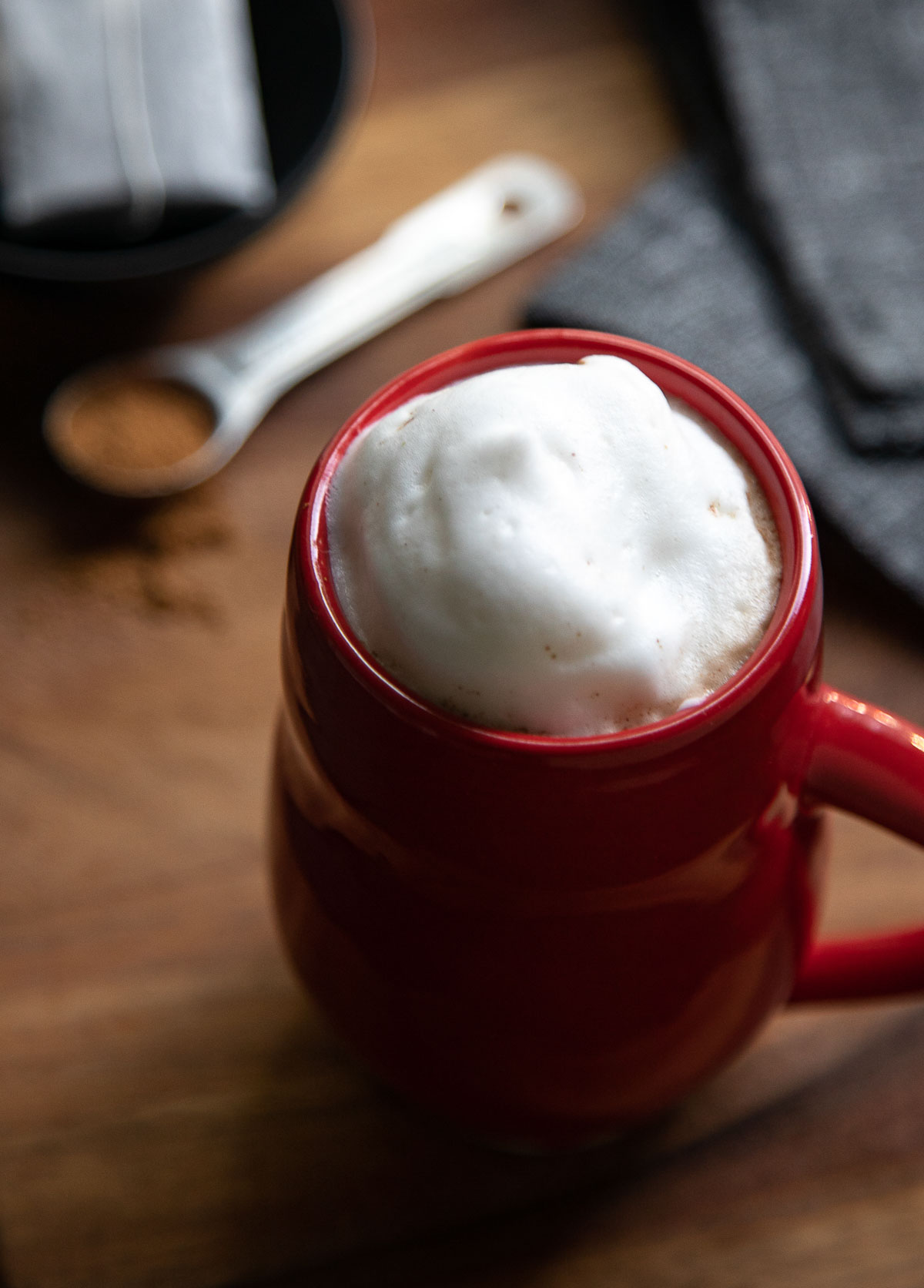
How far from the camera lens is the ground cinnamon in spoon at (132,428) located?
25.6 inches

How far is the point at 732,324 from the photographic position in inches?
26.7

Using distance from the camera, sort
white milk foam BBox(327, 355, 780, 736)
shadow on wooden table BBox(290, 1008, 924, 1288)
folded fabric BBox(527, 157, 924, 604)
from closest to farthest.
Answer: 1. white milk foam BBox(327, 355, 780, 736)
2. shadow on wooden table BBox(290, 1008, 924, 1288)
3. folded fabric BBox(527, 157, 924, 604)

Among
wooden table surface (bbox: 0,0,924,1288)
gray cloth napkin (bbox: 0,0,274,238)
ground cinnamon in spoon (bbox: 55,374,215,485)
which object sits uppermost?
gray cloth napkin (bbox: 0,0,274,238)

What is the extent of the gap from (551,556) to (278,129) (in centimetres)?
56

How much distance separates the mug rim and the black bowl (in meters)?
0.36

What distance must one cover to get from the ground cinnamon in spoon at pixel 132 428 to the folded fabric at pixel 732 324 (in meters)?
0.19

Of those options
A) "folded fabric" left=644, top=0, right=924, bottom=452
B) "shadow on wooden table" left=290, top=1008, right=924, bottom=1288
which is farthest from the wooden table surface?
"folded fabric" left=644, top=0, right=924, bottom=452

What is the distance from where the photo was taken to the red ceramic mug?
32 cm

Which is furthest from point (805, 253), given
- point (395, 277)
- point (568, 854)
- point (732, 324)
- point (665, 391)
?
point (568, 854)

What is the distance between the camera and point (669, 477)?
32 cm

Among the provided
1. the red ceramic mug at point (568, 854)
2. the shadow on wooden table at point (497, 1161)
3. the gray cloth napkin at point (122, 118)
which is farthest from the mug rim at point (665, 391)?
the gray cloth napkin at point (122, 118)

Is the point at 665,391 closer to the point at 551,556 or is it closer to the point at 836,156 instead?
the point at 551,556

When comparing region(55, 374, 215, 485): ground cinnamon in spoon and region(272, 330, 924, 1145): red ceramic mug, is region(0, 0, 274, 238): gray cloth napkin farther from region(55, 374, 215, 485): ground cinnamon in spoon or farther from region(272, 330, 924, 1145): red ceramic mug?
region(272, 330, 924, 1145): red ceramic mug

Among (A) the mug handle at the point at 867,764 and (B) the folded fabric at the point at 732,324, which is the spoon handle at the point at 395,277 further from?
(A) the mug handle at the point at 867,764
